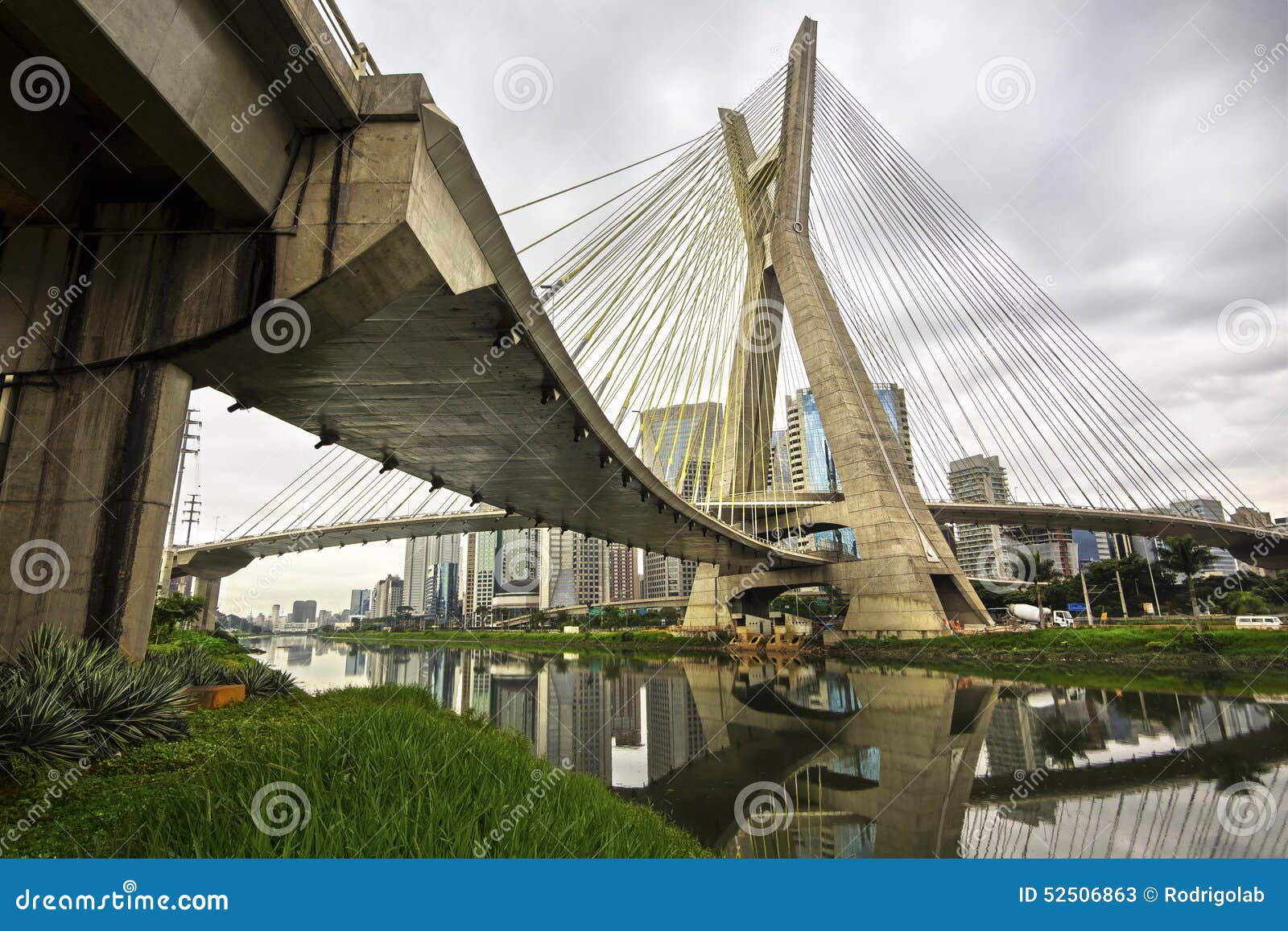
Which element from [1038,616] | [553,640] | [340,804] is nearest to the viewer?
[340,804]

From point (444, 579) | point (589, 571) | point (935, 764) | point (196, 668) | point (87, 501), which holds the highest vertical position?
point (444, 579)

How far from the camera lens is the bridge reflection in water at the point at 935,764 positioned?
6.64m

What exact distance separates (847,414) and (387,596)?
12780 centimetres

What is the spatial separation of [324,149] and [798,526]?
32954 mm

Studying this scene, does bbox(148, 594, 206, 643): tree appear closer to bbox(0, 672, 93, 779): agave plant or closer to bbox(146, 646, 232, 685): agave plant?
bbox(146, 646, 232, 685): agave plant

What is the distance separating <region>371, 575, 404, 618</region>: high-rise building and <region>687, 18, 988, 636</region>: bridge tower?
115949 millimetres

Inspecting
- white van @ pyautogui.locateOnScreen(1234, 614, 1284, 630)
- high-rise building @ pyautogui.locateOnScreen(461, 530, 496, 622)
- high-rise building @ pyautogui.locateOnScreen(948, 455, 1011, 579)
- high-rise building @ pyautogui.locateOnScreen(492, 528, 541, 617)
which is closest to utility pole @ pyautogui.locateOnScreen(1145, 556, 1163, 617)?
white van @ pyautogui.locateOnScreen(1234, 614, 1284, 630)

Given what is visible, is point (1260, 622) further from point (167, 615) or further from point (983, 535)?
point (983, 535)

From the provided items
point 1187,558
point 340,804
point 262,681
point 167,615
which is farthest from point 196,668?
point 1187,558

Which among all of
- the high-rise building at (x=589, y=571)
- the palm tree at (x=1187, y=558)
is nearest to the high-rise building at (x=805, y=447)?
the high-rise building at (x=589, y=571)

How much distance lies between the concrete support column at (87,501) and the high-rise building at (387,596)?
13157cm

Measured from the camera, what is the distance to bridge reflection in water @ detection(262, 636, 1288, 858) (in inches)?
262

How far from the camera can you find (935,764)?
31.9ft

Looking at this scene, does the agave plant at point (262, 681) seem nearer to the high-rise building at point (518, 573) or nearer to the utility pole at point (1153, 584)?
the utility pole at point (1153, 584)
